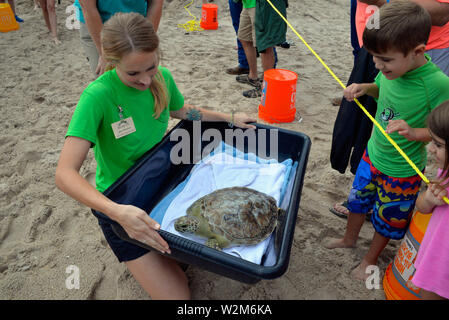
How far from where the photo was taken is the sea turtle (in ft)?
3.96

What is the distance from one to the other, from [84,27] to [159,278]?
1.59 m

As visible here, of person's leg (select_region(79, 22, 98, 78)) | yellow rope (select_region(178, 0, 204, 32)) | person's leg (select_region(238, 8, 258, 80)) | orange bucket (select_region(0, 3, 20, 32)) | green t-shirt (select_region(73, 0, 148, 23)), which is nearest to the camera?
green t-shirt (select_region(73, 0, 148, 23))

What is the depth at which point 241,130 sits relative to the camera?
162 centimetres

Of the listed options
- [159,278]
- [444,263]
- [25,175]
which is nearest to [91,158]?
[25,175]

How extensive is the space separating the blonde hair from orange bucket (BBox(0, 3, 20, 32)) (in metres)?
5.16

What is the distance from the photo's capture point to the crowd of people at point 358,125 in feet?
3.39

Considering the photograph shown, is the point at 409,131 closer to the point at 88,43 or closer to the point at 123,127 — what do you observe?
the point at 123,127

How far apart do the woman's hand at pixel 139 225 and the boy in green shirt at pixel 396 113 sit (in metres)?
0.89

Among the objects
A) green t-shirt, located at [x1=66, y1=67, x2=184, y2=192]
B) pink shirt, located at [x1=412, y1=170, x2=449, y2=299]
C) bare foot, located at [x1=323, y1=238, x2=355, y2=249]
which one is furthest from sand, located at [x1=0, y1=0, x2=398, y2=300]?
green t-shirt, located at [x1=66, y1=67, x2=184, y2=192]

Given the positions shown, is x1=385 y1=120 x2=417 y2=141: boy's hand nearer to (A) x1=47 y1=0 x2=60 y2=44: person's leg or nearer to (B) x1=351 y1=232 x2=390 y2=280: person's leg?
(B) x1=351 y1=232 x2=390 y2=280: person's leg

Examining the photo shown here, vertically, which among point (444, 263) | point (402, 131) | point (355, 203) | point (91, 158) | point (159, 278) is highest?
point (402, 131)

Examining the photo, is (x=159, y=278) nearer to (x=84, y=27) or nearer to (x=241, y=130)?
(x=241, y=130)

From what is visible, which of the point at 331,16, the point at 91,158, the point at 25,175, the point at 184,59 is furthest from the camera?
the point at 331,16

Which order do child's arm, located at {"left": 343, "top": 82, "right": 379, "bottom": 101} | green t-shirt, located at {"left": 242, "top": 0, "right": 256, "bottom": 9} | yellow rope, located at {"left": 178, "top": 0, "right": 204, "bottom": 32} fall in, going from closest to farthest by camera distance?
child's arm, located at {"left": 343, "top": 82, "right": 379, "bottom": 101}
green t-shirt, located at {"left": 242, "top": 0, "right": 256, "bottom": 9}
yellow rope, located at {"left": 178, "top": 0, "right": 204, "bottom": 32}
